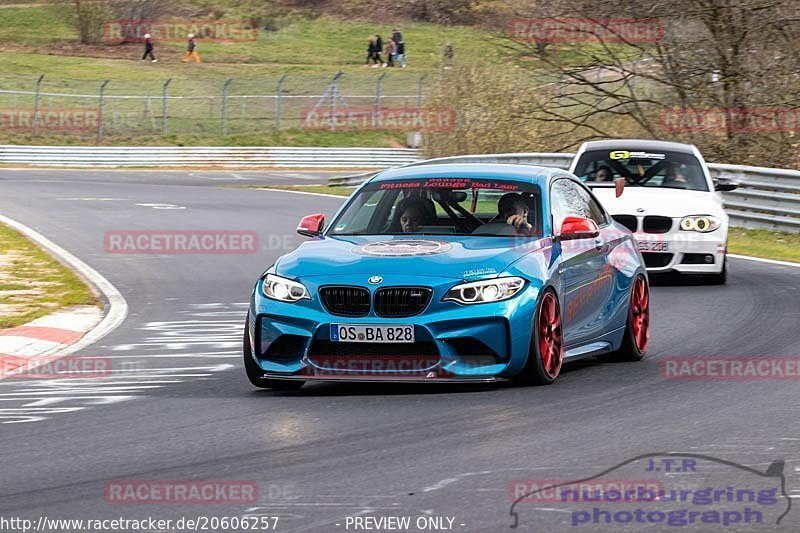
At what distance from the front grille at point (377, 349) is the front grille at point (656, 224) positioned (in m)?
7.91

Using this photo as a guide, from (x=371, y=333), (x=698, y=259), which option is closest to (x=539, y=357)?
(x=371, y=333)

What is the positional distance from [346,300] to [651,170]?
356 inches

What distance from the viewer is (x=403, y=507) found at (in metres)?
6.27

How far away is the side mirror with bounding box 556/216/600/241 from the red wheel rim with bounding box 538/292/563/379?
58 cm

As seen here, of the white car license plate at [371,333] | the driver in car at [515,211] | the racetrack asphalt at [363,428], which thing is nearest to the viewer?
the racetrack asphalt at [363,428]

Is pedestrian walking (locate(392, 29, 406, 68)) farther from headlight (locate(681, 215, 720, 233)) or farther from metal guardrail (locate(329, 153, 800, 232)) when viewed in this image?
headlight (locate(681, 215, 720, 233))

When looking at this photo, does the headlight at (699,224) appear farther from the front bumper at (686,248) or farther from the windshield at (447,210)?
the windshield at (447,210)

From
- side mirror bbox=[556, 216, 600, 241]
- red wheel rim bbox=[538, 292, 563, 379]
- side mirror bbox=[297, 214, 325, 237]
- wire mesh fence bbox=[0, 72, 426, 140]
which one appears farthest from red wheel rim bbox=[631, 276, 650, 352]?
wire mesh fence bbox=[0, 72, 426, 140]

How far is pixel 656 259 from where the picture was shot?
1658 centimetres

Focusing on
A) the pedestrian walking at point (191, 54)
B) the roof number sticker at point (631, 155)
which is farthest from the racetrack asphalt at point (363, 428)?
the pedestrian walking at point (191, 54)

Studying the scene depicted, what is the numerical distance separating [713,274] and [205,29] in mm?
76938

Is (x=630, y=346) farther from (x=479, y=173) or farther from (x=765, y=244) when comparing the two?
(x=765, y=244)

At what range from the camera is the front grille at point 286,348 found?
365 inches

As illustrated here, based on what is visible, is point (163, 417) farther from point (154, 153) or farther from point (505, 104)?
point (154, 153)
